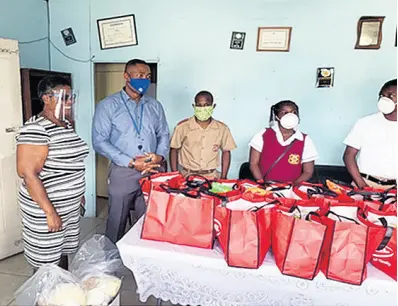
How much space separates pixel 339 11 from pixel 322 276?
7.91 feet

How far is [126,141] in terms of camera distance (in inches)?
92.2

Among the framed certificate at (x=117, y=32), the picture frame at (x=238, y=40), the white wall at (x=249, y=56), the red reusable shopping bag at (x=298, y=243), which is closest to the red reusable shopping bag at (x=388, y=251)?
the red reusable shopping bag at (x=298, y=243)

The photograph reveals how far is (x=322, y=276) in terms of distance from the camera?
1.33 metres

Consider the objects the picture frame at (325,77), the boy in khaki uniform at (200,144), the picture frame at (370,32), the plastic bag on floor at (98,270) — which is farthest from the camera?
the picture frame at (325,77)

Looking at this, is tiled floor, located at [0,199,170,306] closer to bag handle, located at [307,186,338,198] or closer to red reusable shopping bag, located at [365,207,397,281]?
bag handle, located at [307,186,338,198]

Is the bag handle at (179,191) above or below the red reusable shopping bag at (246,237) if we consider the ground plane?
above

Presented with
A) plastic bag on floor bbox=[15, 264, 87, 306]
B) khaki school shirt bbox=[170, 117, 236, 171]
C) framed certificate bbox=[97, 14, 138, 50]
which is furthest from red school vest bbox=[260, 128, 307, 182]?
framed certificate bbox=[97, 14, 138, 50]

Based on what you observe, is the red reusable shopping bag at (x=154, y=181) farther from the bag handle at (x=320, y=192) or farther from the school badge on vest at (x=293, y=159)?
the school badge on vest at (x=293, y=159)

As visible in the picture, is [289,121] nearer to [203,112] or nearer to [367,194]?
[203,112]

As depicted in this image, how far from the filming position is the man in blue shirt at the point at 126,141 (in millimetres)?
2279

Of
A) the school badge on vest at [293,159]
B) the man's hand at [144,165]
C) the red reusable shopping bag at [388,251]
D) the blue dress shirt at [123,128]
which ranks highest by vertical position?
the blue dress shirt at [123,128]

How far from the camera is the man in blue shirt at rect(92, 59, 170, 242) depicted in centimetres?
228

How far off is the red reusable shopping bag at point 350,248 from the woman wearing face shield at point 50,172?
4.18 feet

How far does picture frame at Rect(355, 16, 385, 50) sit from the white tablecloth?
2199mm
